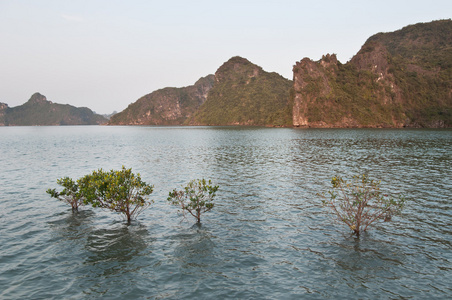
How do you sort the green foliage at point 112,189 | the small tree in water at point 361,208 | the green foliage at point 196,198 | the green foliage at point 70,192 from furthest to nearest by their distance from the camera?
the green foliage at point 70,192 < the green foliage at point 196,198 < the green foliage at point 112,189 < the small tree in water at point 361,208

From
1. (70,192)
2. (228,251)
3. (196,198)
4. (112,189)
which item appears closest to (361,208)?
(228,251)

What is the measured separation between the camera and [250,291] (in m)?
10.8

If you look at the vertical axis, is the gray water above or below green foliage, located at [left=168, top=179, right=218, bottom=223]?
below

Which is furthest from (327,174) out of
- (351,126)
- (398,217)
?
(351,126)

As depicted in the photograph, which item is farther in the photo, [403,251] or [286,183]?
Answer: [286,183]

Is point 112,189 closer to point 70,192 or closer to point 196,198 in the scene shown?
point 196,198

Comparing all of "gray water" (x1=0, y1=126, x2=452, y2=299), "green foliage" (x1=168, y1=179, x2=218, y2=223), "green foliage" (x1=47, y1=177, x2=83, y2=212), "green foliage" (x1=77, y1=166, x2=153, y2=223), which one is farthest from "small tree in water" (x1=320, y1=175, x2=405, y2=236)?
"green foliage" (x1=47, y1=177, x2=83, y2=212)

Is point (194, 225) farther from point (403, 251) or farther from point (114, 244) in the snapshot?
point (403, 251)

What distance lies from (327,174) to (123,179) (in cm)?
2672

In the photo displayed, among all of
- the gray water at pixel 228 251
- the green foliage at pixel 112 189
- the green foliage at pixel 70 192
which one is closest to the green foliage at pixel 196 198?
the gray water at pixel 228 251

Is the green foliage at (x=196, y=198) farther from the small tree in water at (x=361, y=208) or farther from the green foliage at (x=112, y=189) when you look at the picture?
the small tree in water at (x=361, y=208)

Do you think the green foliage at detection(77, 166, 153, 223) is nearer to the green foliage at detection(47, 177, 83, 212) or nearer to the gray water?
the gray water

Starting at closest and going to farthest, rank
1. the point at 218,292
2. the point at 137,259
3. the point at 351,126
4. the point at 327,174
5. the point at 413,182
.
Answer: the point at 218,292 → the point at 137,259 → the point at 413,182 → the point at 327,174 → the point at 351,126

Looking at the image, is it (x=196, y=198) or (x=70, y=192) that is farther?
(x=70, y=192)
